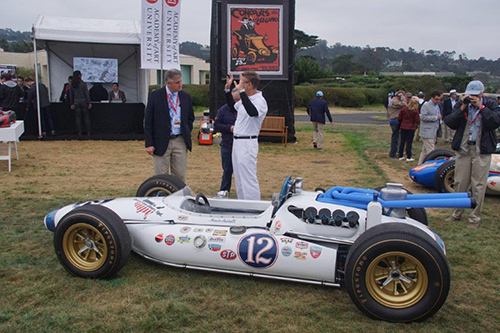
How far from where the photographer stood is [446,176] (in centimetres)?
834

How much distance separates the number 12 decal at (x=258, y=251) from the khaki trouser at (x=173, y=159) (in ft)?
8.24

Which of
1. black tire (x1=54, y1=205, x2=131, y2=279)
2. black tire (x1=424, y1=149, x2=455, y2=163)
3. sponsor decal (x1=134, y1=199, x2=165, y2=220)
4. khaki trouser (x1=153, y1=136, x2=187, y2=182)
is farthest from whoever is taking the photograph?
black tire (x1=424, y1=149, x2=455, y2=163)

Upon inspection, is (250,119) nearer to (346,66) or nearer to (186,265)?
(186,265)

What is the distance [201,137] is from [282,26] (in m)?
4.24

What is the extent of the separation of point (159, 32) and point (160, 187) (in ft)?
28.4

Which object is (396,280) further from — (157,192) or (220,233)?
(157,192)

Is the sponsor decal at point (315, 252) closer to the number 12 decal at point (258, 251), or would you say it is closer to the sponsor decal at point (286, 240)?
the sponsor decal at point (286, 240)

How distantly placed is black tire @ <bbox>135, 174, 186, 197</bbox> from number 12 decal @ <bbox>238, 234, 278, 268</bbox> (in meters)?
1.57

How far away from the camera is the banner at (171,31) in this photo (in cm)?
1321

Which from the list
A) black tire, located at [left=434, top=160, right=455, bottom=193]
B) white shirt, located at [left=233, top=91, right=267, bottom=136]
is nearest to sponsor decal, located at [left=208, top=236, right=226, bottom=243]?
white shirt, located at [left=233, top=91, right=267, bottom=136]

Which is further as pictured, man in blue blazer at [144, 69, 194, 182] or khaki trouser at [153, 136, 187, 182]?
khaki trouser at [153, 136, 187, 182]

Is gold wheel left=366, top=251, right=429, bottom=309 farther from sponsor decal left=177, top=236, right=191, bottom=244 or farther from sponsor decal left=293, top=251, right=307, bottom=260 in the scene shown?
sponsor decal left=177, top=236, right=191, bottom=244

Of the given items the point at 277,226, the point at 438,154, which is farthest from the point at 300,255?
the point at 438,154

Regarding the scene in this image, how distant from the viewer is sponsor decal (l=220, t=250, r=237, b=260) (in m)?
4.29
